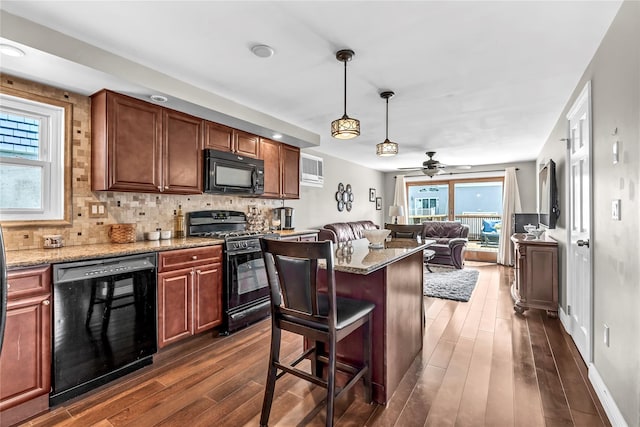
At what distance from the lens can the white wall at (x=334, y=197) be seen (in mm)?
5617

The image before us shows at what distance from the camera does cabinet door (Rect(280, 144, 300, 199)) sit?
4.53 m

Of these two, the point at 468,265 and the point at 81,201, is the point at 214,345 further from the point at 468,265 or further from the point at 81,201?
the point at 468,265

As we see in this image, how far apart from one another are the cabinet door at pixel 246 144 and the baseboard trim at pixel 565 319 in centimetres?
387

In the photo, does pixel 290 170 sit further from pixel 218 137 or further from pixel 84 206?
pixel 84 206

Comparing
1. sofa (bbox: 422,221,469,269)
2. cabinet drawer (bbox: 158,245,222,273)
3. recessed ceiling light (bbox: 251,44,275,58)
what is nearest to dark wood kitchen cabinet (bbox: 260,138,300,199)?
cabinet drawer (bbox: 158,245,222,273)

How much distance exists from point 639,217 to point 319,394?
2064 mm

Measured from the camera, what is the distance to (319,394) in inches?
83.0

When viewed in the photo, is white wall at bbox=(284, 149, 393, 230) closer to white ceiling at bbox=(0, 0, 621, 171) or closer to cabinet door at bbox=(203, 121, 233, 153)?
cabinet door at bbox=(203, 121, 233, 153)

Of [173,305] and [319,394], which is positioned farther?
[173,305]

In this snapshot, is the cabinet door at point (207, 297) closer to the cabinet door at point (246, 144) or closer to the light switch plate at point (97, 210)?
the light switch plate at point (97, 210)

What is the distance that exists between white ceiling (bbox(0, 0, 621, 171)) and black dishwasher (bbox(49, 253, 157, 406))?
1.46 metres

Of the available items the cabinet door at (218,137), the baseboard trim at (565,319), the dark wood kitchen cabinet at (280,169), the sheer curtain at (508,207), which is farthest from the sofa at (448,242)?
the cabinet door at (218,137)

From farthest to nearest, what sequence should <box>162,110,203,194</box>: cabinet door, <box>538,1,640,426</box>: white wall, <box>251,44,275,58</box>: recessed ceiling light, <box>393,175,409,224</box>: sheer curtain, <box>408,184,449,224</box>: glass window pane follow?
<box>393,175,409,224</box>: sheer curtain, <box>408,184,449,224</box>: glass window pane, <box>162,110,203,194</box>: cabinet door, <box>251,44,275,58</box>: recessed ceiling light, <box>538,1,640,426</box>: white wall

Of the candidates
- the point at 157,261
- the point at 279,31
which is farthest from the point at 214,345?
the point at 279,31
